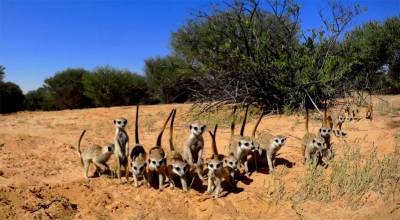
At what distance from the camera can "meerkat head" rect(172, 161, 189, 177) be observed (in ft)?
19.7

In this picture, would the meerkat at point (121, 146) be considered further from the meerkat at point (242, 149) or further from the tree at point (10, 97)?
the tree at point (10, 97)

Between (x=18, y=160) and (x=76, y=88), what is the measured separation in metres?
21.5

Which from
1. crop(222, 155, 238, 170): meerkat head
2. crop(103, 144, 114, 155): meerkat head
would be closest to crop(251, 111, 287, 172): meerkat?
crop(222, 155, 238, 170): meerkat head

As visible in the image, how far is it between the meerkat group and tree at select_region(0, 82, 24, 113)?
18091mm

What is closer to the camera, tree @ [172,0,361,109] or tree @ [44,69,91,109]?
tree @ [172,0,361,109]

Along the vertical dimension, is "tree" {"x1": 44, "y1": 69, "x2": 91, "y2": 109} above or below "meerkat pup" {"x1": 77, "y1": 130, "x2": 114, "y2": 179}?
Answer: above

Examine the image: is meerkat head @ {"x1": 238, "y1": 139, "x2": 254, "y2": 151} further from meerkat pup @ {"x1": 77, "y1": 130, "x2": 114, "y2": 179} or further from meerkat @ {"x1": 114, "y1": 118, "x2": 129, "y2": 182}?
meerkat pup @ {"x1": 77, "y1": 130, "x2": 114, "y2": 179}

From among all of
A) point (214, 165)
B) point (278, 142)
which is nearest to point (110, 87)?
point (278, 142)

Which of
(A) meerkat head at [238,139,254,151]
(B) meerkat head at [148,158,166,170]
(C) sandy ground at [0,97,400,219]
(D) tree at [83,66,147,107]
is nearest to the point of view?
(C) sandy ground at [0,97,400,219]

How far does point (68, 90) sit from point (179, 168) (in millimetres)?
23376

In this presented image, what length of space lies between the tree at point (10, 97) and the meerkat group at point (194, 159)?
18.1 m

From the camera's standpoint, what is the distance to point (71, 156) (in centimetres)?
771

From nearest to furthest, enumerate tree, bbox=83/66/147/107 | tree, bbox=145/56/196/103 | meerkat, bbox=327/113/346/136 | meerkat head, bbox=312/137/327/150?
1. meerkat head, bbox=312/137/327/150
2. meerkat, bbox=327/113/346/136
3. tree, bbox=83/66/147/107
4. tree, bbox=145/56/196/103

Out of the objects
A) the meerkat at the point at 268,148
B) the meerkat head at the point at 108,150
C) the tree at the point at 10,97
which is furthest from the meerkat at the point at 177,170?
the tree at the point at 10,97
